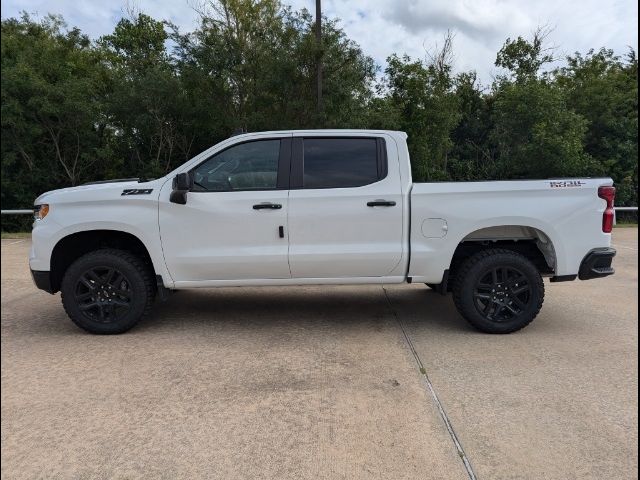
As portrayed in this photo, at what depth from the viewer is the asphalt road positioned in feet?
8.54

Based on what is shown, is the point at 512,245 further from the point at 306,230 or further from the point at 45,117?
the point at 45,117

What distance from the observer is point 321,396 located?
3.34m

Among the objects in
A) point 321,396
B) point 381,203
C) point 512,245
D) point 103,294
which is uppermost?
point 381,203

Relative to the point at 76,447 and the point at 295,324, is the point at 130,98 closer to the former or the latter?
the point at 295,324

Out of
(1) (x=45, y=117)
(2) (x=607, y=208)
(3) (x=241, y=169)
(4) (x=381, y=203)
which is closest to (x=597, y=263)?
(2) (x=607, y=208)

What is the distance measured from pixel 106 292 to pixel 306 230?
196 centimetres

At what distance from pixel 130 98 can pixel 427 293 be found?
13.8m

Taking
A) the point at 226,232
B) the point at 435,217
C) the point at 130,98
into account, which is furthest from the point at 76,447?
the point at 130,98

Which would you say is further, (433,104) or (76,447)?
(433,104)

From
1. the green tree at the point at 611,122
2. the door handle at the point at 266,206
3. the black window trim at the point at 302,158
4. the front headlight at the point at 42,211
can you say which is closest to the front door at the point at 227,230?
the door handle at the point at 266,206

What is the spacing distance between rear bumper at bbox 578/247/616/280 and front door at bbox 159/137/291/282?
2.80 meters

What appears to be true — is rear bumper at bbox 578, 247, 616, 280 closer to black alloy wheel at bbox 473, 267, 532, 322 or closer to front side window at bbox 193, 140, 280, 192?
black alloy wheel at bbox 473, 267, 532, 322

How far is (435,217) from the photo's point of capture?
4.54 meters

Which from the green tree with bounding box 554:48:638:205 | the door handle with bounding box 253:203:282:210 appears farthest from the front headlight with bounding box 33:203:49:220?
the green tree with bounding box 554:48:638:205
